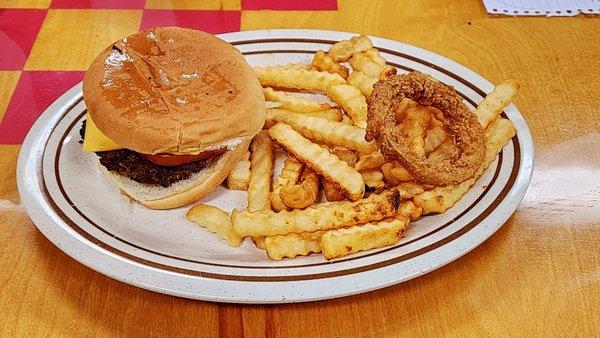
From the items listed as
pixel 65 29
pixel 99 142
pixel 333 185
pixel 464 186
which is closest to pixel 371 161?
pixel 333 185

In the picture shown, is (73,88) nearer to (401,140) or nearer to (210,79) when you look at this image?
(210,79)

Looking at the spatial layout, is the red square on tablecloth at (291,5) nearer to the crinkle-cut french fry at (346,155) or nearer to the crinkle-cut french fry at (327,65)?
the crinkle-cut french fry at (327,65)

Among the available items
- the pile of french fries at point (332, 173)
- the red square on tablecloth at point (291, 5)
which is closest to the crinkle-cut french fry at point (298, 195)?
the pile of french fries at point (332, 173)

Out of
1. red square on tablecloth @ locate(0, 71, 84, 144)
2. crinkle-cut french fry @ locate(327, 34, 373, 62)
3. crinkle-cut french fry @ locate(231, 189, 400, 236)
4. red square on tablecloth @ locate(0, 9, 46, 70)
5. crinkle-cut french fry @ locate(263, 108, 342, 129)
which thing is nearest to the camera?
crinkle-cut french fry @ locate(231, 189, 400, 236)

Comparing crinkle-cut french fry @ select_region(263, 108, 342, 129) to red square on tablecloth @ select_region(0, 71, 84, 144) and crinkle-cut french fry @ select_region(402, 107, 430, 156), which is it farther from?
red square on tablecloth @ select_region(0, 71, 84, 144)

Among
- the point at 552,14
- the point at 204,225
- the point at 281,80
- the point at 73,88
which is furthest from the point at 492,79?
the point at 73,88

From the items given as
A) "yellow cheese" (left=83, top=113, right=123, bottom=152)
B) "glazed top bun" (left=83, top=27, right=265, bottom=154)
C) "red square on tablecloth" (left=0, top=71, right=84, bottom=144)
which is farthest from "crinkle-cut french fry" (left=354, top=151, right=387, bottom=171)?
"red square on tablecloth" (left=0, top=71, right=84, bottom=144)

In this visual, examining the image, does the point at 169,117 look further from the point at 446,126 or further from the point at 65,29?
the point at 65,29

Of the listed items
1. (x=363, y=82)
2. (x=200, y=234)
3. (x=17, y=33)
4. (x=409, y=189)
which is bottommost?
(x=200, y=234)
